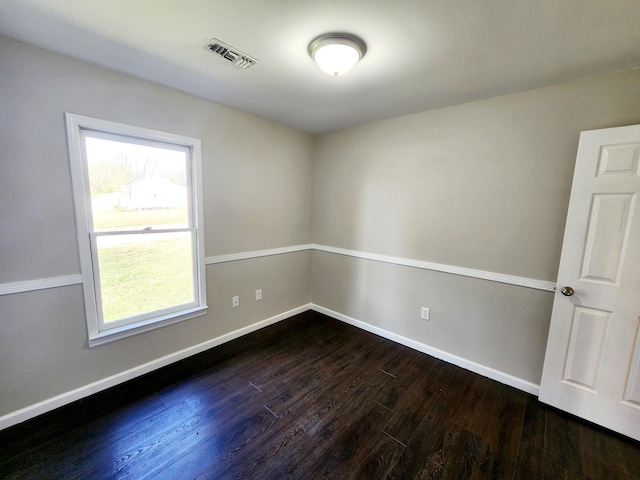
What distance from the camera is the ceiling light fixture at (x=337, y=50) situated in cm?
142

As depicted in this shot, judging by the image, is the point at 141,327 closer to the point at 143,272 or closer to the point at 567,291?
the point at 143,272

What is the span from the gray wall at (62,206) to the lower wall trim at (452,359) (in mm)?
1550

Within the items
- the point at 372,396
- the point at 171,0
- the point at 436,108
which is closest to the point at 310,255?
the point at 372,396

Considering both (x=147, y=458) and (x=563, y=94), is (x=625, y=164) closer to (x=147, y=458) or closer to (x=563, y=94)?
(x=563, y=94)

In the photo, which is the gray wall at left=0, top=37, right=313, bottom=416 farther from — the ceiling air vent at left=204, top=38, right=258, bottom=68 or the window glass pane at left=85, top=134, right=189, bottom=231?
the ceiling air vent at left=204, top=38, right=258, bottom=68

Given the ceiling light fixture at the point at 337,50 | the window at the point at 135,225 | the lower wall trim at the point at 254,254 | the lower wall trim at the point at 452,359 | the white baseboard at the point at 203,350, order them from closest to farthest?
the ceiling light fixture at the point at 337,50
the white baseboard at the point at 203,350
the window at the point at 135,225
the lower wall trim at the point at 452,359
the lower wall trim at the point at 254,254

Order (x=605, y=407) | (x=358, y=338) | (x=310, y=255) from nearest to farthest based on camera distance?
1. (x=605, y=407)
2. (x=358, y=338)
3. (x=310, y=255)

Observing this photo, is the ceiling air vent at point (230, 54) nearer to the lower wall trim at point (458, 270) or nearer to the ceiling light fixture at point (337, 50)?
the ceiling light fixture at point (337, 50)

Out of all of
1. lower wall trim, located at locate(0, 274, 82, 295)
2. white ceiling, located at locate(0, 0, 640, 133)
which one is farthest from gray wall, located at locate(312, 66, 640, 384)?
lower wall trim, located at locate(0, 274, 82, 295)

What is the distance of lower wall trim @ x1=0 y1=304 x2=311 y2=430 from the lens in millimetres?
1661

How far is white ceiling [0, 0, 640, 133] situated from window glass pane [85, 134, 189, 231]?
56cm

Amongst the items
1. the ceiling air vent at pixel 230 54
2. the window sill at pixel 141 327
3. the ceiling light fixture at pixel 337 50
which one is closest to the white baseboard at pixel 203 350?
the window sill at pixel 141 327

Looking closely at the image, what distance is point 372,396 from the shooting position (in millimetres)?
2010

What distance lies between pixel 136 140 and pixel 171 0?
1.16m
